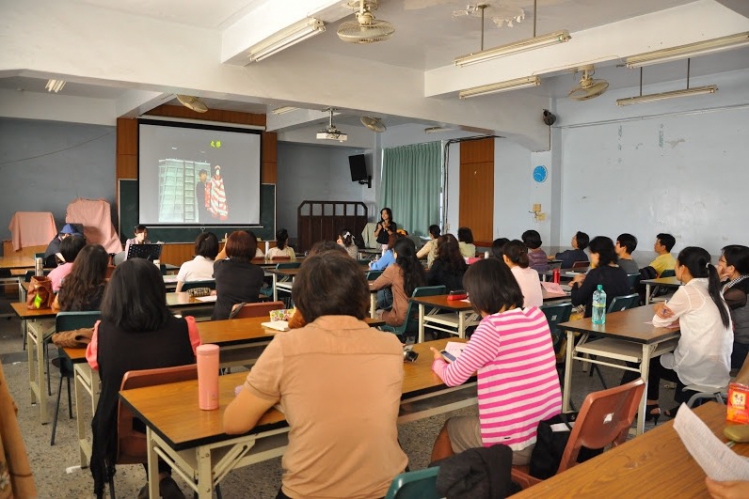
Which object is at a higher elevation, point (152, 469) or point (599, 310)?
point (599, 310)

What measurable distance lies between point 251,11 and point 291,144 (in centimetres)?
750

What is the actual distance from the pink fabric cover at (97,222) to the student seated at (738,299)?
8.92m

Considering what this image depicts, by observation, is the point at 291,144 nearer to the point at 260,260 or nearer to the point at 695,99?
the point at 260,260

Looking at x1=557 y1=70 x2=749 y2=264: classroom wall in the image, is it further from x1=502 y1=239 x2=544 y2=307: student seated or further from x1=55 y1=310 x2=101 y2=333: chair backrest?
x1=55 y1=310 x2=101 y2=333: chair backrest

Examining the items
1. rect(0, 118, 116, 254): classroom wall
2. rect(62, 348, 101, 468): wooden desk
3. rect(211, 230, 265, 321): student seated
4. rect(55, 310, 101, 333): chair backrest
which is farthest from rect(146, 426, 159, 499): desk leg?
rect(0, 118, 116, 254): classroom wall

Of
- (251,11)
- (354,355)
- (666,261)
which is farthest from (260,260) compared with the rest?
(354,355)

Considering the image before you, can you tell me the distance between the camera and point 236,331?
3221 mm

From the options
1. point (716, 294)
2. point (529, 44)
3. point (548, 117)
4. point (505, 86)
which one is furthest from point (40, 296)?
point (548, 117)

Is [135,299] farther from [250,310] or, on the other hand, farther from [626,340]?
[626,340]

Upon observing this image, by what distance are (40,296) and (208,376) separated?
Result: 7.86 ft

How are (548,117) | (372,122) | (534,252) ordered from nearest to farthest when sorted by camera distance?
1. (534,252)
2. (372,122)
3. (548,117)

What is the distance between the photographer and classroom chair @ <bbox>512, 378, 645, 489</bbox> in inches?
74.3

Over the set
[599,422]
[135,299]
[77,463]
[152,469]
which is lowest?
[77,463]

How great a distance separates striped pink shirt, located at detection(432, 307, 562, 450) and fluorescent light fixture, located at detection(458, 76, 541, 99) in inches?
178
